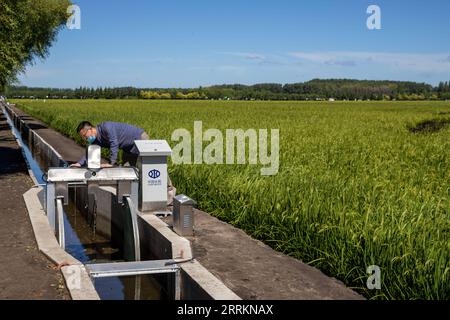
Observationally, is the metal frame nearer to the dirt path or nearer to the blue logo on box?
the dirt path

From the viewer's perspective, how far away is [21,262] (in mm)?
6141

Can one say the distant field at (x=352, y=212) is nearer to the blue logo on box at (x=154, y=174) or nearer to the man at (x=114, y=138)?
the blue logo on box at (x=154, y=174)

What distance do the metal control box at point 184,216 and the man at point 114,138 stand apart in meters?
1.49

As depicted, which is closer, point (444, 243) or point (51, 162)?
point (444, 243)

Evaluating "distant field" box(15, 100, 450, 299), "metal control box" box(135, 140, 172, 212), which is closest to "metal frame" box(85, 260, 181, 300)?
"distant field" box(15, 100, 450, 299)

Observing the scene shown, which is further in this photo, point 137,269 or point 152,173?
point 152,173

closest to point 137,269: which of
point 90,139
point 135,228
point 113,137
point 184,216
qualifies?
point 184,216

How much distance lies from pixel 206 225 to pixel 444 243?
3741 mm

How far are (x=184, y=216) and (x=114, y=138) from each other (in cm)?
210

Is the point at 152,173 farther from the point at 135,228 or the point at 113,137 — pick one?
the point at 135,228

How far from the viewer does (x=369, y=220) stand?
20.7 feet
